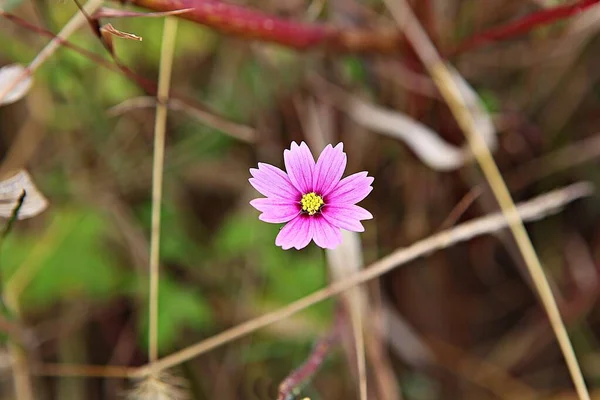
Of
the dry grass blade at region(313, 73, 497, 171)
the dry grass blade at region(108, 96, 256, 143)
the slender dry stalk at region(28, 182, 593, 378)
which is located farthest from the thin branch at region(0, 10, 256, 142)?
the slender dry stalk at region(28, 182, 593, 378)

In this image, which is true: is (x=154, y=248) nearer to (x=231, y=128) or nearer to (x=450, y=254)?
(x=231, y=128)

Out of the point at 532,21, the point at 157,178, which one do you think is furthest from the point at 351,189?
the point at 532,21

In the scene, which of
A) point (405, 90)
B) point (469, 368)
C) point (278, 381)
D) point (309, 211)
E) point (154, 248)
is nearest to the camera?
point (309, 211)

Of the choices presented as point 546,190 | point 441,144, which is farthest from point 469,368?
point 441,144

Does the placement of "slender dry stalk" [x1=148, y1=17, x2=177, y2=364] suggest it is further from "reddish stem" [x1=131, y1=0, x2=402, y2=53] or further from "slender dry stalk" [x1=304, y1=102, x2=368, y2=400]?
"slender dry stalk" [x1=304, y1=102, x2=368, y2=400]

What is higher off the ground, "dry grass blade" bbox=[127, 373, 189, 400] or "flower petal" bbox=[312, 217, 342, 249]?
"flower petal" bbox=[312, 217, 342, 249]

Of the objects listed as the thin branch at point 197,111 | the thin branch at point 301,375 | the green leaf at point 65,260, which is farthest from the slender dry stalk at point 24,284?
the thin branch at point 301,375
